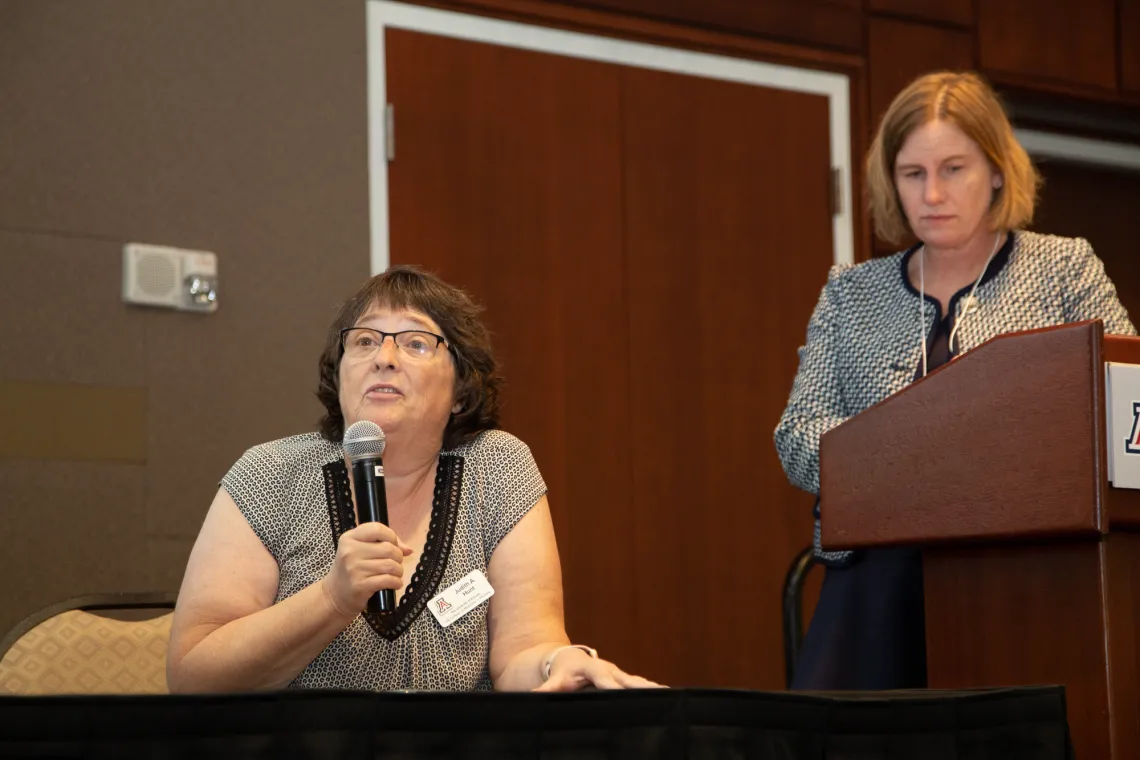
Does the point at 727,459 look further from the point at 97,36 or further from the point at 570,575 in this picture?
the point at 97,36

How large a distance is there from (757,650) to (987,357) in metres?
2.61

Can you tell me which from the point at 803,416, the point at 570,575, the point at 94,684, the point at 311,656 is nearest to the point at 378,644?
the point at 311,656

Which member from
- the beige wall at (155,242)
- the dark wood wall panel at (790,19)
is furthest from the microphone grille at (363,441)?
the dark wood wall panel at (790,19)

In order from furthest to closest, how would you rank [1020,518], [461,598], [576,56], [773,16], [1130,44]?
[1130,44] → [773,16] → [576,56] → [461,598] → [1020,518]

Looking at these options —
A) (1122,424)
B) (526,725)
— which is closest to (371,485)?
(526,725)

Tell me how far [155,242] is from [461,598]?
1839 mm

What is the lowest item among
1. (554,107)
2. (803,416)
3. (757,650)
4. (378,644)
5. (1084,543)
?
(757,650)

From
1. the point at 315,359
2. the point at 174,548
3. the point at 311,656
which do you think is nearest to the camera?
the point at 311,656

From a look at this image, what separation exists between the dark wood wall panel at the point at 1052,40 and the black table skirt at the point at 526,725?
151 inches

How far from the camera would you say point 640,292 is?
173 inches

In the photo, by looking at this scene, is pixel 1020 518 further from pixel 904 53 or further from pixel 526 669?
pixel 904 53

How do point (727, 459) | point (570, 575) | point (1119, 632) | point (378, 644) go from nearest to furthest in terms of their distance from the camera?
1. point (1119, 632)
2. point (378, 644)
3. point (570, 575)
4. point (727, 459)

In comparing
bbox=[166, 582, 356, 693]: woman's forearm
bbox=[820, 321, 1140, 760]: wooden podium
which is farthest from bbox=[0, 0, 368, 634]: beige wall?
bbox=[820, 321, 1140, 760]: wooden podium

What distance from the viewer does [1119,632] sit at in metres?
1.90
